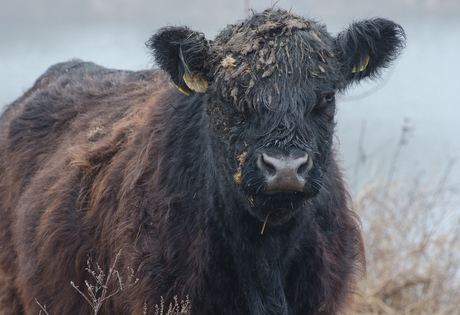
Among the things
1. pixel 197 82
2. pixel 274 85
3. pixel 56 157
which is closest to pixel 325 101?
pixel 274 85

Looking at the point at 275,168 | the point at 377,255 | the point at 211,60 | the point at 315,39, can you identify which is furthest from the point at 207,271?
the point at 377,255

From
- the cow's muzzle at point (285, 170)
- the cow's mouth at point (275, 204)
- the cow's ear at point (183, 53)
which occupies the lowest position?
the cow's mouth at point (275, 204)

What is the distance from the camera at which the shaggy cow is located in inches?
111

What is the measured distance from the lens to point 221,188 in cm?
325

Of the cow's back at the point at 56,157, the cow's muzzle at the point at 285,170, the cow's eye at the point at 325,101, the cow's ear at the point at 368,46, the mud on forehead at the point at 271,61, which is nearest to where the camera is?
the cow's muzzle at the point at 285,170

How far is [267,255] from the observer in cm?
324

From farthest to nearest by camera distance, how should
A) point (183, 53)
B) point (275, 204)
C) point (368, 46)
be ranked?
point (368, 46), point (183, 53), point (275, 204)

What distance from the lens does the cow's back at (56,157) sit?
13.2 ft

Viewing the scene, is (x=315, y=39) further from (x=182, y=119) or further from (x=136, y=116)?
(x=136, y=116)

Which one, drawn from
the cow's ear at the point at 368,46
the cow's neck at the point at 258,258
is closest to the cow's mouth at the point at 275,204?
the cow's neck at the point at 258,258

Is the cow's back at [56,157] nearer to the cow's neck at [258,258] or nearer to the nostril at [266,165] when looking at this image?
the cow's neck at [258,258]

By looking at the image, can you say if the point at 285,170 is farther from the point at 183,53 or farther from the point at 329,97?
the point at 183,53

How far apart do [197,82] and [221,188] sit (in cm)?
70

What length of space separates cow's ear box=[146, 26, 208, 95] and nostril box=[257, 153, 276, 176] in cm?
83
